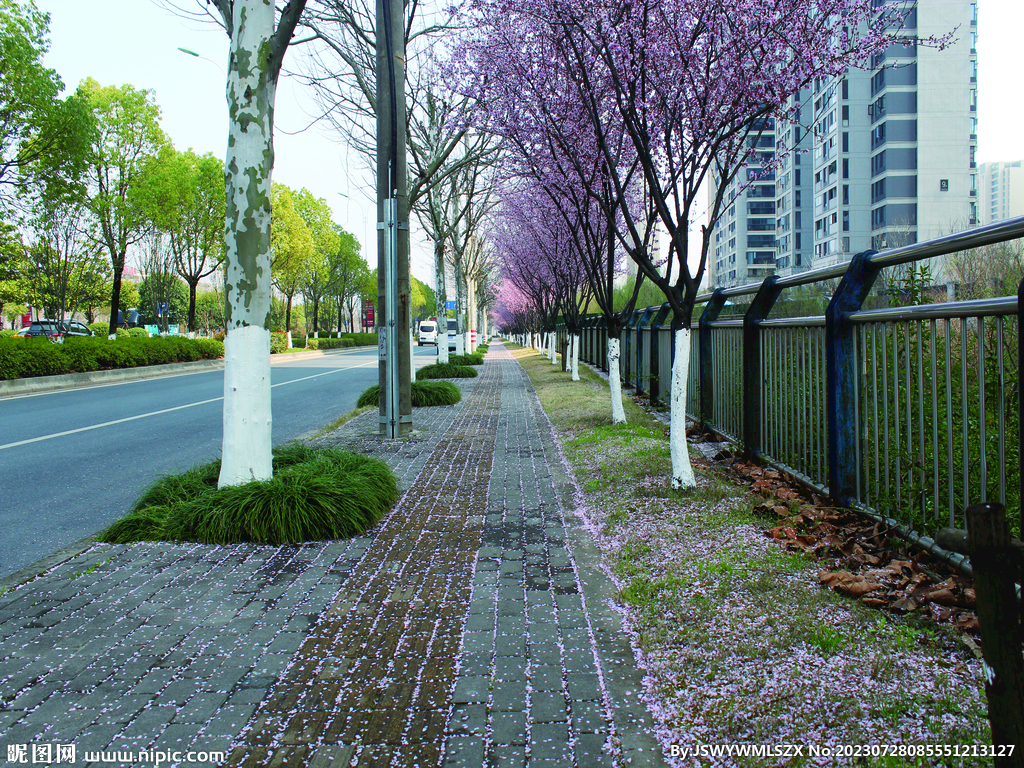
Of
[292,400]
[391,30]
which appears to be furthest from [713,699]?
[292,400]

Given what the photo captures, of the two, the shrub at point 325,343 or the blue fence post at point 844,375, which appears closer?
the blue fence post at point 844,375

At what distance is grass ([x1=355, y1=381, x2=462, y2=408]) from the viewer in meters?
12.9

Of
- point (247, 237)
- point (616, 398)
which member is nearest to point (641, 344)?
point (616, 398)

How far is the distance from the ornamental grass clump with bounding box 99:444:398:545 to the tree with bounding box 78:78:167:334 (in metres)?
31.0

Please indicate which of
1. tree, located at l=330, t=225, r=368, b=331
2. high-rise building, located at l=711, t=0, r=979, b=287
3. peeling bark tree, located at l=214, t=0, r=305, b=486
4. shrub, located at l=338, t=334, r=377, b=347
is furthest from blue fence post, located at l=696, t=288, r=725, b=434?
tree, located at l=330, t=225, r=368, b=331

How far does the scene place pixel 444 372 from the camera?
1936 centimetres

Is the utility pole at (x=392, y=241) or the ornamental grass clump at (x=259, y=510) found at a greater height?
the utility pole at (x=392, y=241)

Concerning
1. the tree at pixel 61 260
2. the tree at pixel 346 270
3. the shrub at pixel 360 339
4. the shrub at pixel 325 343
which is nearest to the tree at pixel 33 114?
the tree at pixel 61 260

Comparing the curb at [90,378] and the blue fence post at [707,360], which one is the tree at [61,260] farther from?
the blue fence post at [707,360]

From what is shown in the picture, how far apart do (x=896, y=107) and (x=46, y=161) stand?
5773 cm

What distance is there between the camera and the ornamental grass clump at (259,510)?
4680 millimetres

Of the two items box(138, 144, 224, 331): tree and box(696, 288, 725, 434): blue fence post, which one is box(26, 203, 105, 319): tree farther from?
box(696, 288, 725, 434): blue fence post

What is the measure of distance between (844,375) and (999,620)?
11.1 feet

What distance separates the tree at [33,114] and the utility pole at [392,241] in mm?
16524
